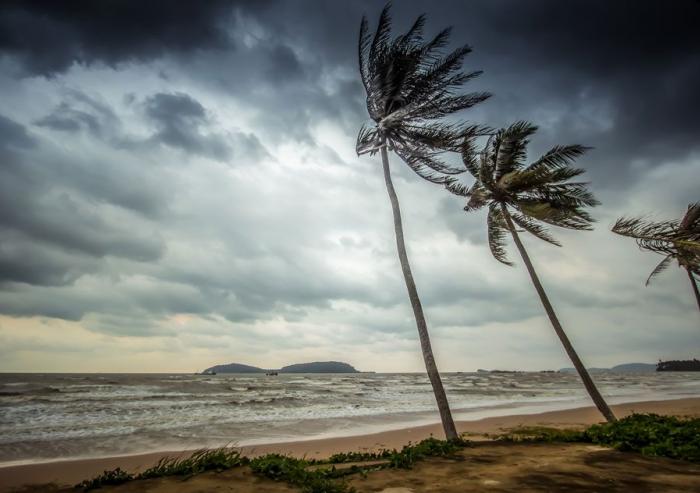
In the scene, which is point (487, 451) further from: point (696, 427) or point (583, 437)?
point (696, 427)

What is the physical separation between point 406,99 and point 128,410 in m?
23.2

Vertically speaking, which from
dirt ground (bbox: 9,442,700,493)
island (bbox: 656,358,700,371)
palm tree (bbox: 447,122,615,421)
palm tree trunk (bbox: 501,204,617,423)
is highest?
palm tree (bbox: 447,122,615,421)

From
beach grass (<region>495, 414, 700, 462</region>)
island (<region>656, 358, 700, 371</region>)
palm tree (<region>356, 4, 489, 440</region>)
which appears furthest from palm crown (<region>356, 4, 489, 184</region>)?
island (<region>656, 358, 700, 371</region>)

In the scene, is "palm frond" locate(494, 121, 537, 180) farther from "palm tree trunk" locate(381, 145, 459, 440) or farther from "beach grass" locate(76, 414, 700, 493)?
"beach grass" locate(76, 414, 700, 493)

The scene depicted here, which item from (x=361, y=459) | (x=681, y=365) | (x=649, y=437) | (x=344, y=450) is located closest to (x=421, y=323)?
(x=361, y=459)

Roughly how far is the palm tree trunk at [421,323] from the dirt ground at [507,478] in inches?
106

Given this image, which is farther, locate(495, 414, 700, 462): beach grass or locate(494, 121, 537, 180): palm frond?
locate(494, 121, 537, 180): palm frond

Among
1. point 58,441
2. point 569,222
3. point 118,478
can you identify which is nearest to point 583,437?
point 569,222

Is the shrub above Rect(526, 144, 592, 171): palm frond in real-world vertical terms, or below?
below

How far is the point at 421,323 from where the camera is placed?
970 cm

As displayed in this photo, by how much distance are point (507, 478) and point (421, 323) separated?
491 cm

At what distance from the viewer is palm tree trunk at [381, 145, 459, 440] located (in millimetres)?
8823

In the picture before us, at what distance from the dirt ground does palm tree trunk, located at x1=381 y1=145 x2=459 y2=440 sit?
2704 millimetres

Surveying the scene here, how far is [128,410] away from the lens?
21016 mm
